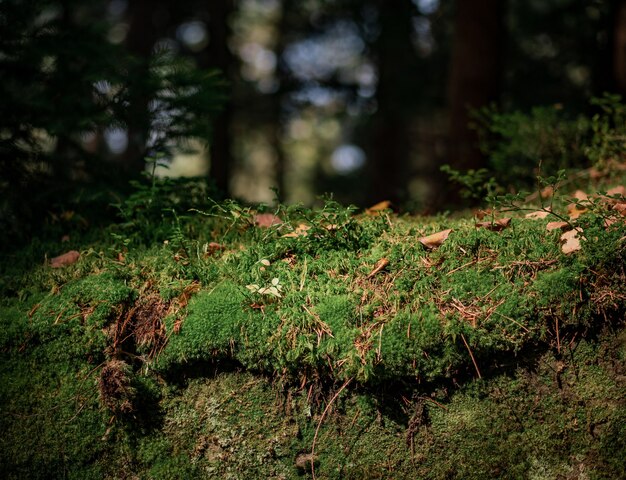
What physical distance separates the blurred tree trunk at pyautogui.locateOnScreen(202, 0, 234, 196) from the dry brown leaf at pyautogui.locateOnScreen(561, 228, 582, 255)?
7.41 metres

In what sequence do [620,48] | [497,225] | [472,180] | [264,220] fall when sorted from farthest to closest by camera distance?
1. [620,48]
2. [472,180]
3. [264,220]
4. [497,225]

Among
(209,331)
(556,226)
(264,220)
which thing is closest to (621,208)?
(556,226)

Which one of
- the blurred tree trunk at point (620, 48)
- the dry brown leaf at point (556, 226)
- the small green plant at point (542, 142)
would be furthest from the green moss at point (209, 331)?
the blurred tree trunk at point (620, 48)

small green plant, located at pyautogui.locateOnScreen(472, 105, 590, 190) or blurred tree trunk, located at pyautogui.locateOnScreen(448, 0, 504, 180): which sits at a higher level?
blurred tree trunk, located at pyautogui.locateOnScreen(448, 0, 504, 180)

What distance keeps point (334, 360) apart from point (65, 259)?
6.64 feet

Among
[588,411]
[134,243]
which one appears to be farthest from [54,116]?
[588,411]

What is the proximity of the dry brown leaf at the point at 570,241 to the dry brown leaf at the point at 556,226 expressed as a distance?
0.04 m

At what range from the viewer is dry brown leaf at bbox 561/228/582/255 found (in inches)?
90.7

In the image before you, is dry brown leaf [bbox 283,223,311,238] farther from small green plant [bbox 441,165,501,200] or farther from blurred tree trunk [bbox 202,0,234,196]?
blurred tree trunk [bbox 202,0,234,196]

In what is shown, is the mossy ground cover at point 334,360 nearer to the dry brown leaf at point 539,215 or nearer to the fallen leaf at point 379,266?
the fallen leaf at point 379,266

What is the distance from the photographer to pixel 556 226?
2500 millimetres

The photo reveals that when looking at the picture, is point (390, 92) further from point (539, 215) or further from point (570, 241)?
point (570, 241)

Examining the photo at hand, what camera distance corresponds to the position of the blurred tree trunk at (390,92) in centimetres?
1033

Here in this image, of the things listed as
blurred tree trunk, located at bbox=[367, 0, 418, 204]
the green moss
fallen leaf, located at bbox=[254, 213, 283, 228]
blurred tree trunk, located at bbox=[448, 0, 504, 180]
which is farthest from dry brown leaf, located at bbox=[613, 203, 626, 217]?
blurred tree trunk, located at bbox=[367, 0, 418, 204]
